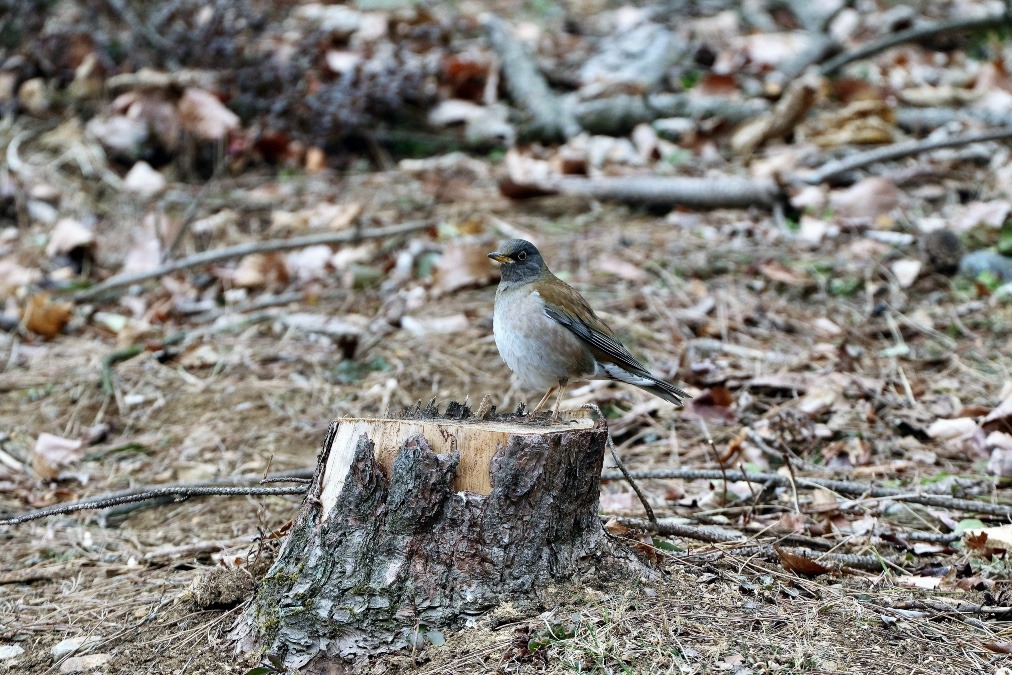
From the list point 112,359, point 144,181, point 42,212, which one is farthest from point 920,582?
point 42,212

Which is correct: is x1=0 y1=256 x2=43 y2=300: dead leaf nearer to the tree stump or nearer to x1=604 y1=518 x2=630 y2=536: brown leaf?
A: the tree stump

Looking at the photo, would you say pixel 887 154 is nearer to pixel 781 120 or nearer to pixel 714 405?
pixel 781 120

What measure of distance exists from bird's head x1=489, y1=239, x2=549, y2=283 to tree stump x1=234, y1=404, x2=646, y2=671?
186 cm

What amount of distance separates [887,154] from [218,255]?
4759mm

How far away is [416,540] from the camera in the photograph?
105 inches

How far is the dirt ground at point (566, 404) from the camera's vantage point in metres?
2.65

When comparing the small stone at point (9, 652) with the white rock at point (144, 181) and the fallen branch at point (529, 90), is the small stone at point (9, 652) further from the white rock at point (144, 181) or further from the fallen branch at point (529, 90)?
the fallen branch at point (529, 90)

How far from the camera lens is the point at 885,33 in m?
10.0

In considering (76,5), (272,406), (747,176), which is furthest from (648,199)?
(76,5)

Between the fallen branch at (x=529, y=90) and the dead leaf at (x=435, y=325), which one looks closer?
the dead leaf at (x=435, y=325)

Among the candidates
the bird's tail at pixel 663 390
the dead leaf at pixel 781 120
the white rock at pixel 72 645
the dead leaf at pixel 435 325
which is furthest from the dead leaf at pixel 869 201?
the white rock at pixel 72 645

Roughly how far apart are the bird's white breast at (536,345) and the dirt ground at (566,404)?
23.7 inches

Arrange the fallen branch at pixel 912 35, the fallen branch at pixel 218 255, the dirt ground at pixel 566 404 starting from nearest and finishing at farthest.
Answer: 1. the dirt ground at pixel 566 404
2. the fallen branch at pixel 218 255
3. the fallen branch at pixel 912 35

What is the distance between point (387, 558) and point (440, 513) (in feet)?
0.62
